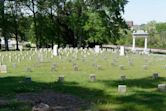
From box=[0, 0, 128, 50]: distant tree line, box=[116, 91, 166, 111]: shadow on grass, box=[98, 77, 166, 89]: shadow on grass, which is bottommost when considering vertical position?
box=[116, 91, 166, 111]: shadow on grass

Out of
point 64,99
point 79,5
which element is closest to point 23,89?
point 64,99

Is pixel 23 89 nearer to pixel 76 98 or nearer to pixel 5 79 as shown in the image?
pixel 76 98

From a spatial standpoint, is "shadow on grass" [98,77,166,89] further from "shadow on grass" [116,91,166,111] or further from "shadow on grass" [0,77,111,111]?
"shadow on grass" [116,91,166,111]

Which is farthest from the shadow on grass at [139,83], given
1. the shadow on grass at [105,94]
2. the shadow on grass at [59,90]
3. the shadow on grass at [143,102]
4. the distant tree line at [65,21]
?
the distant tree line at [65,21]

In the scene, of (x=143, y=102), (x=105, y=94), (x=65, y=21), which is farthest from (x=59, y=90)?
(x=65, y=21)

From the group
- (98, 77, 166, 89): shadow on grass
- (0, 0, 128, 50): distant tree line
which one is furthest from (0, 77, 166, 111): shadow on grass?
(0, 0, 128, 50): distant tree line

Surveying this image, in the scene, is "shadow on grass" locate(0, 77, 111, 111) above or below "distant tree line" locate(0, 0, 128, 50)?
below

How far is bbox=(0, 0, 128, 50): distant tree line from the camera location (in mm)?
55062

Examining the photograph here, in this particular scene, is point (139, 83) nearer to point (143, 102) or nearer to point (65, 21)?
point (143, 102)

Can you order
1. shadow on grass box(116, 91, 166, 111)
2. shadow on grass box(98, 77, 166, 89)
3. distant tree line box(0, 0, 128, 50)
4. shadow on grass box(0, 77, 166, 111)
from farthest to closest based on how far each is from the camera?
distant tree line box(0, 0, 128, 50)
shadow on grass box(98, 77, 166, 89)
shadow on grass box(0, 77, 166, 111)
shadow on grass box(116, 91, 166, 111)

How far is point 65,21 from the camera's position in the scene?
60.7m

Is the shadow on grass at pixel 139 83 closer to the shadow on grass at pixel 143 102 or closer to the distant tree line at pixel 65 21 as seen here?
the shadow on grass at pixel 143 102

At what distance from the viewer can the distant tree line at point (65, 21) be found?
55062 mm

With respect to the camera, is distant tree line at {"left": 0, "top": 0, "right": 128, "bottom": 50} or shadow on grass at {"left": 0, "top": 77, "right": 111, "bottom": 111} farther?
distant tree line at {"left": 0, "top": 0, "right": 128, "bottom": 50}
